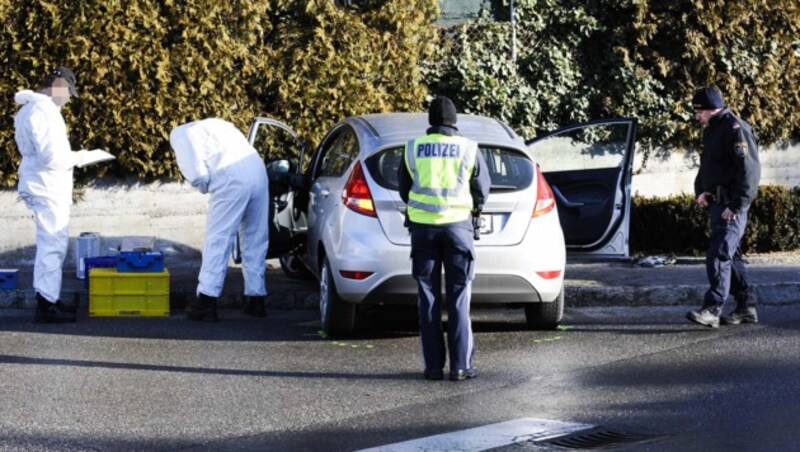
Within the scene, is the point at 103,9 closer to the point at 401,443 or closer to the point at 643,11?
the point at 643,11

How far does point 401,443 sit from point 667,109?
1095cm

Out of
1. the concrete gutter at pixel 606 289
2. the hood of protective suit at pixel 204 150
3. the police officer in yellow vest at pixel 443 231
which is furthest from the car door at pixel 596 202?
the police officer in yellow vest at pixel 443 231

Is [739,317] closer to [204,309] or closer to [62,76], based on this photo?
[204,309]

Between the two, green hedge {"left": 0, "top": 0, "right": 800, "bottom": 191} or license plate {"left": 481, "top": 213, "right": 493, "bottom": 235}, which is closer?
license plate {"left": 481, "top": 213, "right": 493, "bottom": 235}

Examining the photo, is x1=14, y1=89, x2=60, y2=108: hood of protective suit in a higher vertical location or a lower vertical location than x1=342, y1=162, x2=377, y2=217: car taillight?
higher

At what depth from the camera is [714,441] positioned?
752 centimetres

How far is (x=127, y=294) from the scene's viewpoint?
12.5 metres

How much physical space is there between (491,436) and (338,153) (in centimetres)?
481

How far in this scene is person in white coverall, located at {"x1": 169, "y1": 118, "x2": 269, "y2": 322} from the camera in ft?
39.2

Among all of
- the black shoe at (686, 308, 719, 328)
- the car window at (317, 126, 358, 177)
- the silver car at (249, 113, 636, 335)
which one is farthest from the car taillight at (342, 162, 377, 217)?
the black shoe at (686, 308, 719, 328)

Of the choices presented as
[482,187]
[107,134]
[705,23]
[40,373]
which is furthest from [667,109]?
[40,373]

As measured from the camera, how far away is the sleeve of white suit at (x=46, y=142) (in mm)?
11664

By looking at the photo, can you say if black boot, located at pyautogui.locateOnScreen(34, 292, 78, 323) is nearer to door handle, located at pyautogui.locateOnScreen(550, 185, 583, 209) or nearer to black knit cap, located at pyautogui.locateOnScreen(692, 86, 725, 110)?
door handle, located at pyautogui.locateOnScreen(550, 185, 583, 209)

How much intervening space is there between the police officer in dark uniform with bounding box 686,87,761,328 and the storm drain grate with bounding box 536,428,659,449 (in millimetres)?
3594
